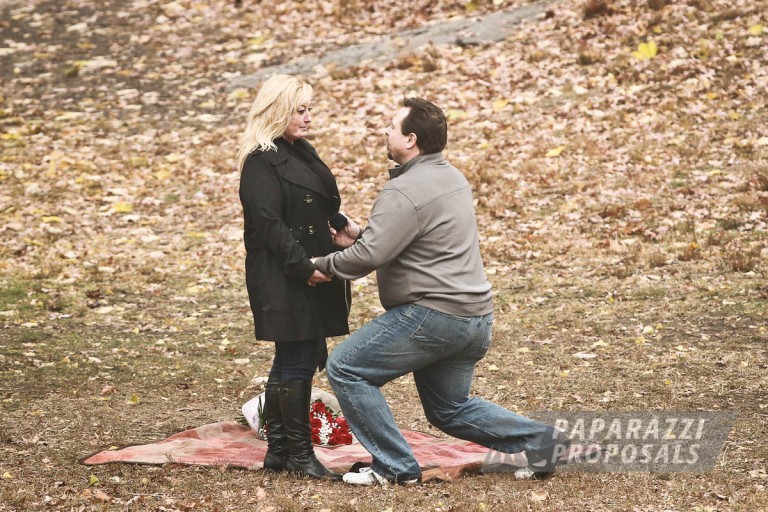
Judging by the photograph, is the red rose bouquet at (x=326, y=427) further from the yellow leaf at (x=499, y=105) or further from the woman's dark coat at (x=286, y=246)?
the yellow leaf at (x=499, y=105)

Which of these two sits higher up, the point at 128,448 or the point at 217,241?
the point at 128,448

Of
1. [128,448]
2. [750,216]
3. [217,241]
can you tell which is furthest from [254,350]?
[750,216]

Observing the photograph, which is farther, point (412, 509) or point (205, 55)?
point (205, 55)

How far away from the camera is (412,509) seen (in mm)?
4668

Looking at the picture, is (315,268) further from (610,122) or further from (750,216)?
(610,122)

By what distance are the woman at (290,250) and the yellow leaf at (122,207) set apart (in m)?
7.93

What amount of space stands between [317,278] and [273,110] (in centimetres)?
95

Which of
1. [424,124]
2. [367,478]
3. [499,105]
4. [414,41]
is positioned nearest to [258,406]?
[367,478]

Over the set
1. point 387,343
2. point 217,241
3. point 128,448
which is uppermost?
point 387,343

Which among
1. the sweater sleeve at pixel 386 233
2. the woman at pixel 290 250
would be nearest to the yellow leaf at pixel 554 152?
the woman at pixel 290 250

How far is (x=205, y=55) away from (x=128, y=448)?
1344cm

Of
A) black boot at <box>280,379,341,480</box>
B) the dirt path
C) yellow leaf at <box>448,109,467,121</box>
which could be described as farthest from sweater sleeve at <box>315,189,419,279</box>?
the dirt path

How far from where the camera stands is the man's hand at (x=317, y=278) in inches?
193

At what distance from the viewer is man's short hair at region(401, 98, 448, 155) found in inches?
185
